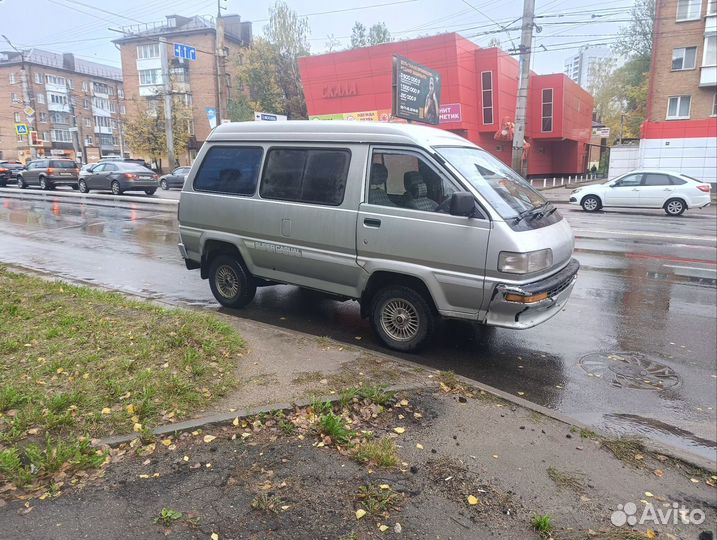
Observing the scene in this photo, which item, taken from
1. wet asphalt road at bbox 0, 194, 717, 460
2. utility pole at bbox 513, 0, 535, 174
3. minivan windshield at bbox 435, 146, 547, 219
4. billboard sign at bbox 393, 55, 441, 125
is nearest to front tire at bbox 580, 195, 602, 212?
utility pole at bbox 513, 0, 535, 174

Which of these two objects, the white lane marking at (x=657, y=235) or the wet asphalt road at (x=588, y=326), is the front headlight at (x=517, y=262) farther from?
the white lane marking at (x=657, y=235)

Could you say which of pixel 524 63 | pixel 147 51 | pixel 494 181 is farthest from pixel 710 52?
pixel 147 51

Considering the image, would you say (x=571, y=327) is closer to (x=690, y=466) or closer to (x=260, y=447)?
(x=690, y=466)

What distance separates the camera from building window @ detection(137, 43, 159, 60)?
59875 millimetres

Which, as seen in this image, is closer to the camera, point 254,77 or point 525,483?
point 525,483

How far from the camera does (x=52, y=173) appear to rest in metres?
29.1

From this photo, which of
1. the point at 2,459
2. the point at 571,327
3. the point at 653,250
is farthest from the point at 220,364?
the point at 653,250

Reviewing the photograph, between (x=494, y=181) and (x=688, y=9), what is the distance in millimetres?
35330

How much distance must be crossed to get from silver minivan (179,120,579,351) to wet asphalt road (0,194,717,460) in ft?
1.92

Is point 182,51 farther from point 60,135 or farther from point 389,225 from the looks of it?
point 60,135

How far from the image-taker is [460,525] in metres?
2.66

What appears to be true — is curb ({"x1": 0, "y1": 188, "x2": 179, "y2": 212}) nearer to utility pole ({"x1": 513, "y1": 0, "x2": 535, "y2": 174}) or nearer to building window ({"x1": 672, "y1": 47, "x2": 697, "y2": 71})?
utility pole ({"x1": 513, "y1": 0, "x2": 535, "y2": 174})

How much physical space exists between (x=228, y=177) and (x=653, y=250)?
9.49 m

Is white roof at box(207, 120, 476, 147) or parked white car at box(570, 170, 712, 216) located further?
parked white car at box(570, 170, 712, 216)
